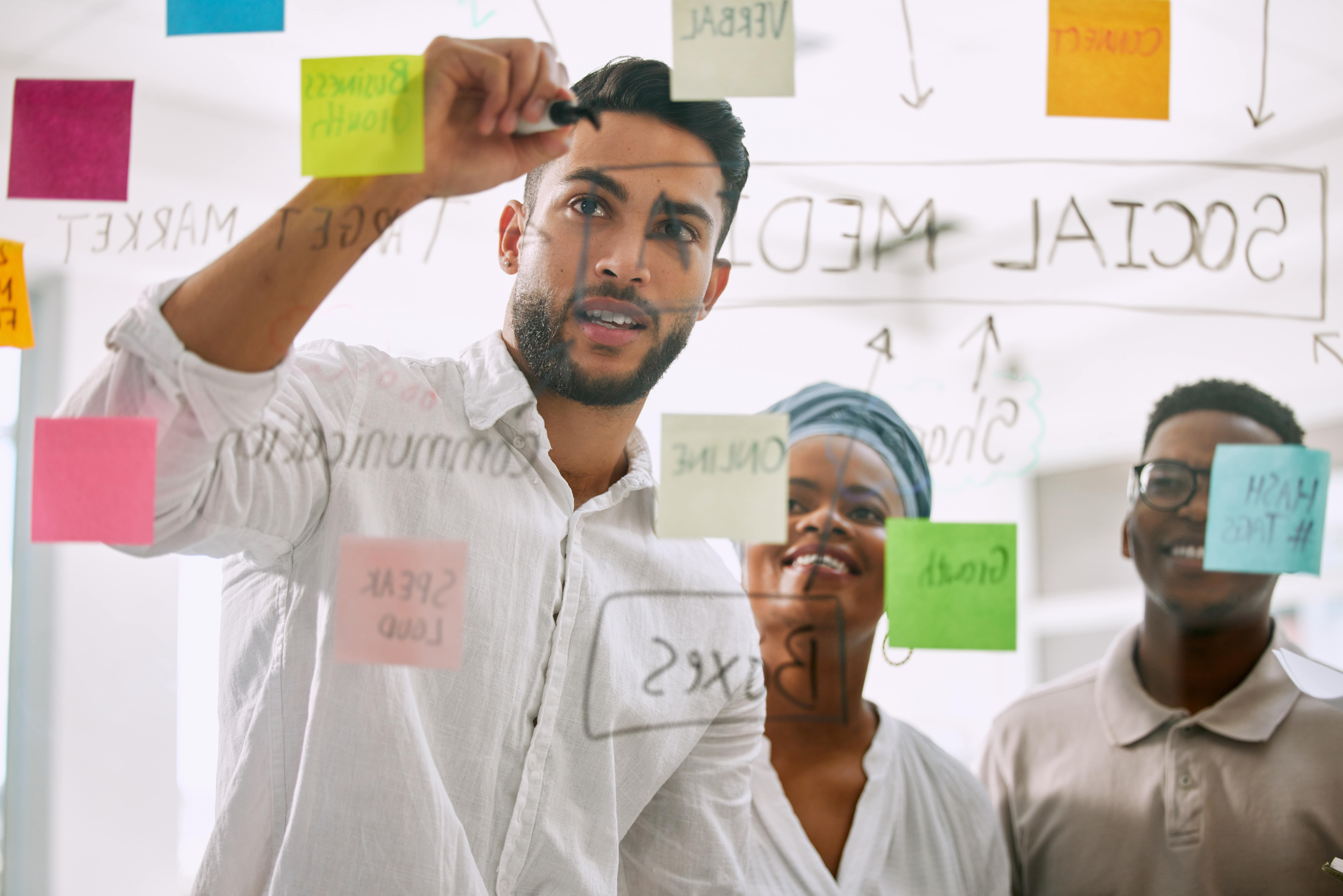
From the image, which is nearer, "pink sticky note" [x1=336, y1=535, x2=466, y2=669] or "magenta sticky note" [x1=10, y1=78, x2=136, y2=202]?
"pink sticky note" [x1=336, y1=535, x2=466, y2=669]

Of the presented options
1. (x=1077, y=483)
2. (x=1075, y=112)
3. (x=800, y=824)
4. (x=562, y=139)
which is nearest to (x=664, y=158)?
(x=562, y=139)

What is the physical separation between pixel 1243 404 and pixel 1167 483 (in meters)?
0.11

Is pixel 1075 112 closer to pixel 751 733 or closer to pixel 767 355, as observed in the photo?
pixel 767 355

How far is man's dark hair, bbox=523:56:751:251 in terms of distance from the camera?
3.01 feet

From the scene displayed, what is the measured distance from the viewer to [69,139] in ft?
3.19

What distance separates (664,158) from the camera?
0.92 meters

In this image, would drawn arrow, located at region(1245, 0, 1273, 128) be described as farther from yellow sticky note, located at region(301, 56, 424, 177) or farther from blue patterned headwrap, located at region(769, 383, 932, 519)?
yellow sticky note, located at region(301, 56, 424, 177)

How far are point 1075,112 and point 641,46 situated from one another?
0.43 meters

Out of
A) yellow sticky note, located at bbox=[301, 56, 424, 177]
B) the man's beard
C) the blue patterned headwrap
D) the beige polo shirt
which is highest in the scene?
yellow sticky note, located at bbox=[301, 56, 424, 177]

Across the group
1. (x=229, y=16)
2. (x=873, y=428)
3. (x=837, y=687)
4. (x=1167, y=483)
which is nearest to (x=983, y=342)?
(x=873, y=428)

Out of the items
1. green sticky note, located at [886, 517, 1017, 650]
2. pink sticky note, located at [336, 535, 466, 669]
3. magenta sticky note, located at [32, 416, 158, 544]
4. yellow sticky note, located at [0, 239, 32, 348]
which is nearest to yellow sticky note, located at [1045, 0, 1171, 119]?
green sticky note, located at [886, 517, 1017, 650]

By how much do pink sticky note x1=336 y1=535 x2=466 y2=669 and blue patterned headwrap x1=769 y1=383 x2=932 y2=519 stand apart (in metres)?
0.37

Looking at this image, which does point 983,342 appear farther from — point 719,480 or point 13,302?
point 13,302

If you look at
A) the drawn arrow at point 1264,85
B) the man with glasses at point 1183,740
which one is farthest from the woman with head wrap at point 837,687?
the drawn arrow at point 1264,85
